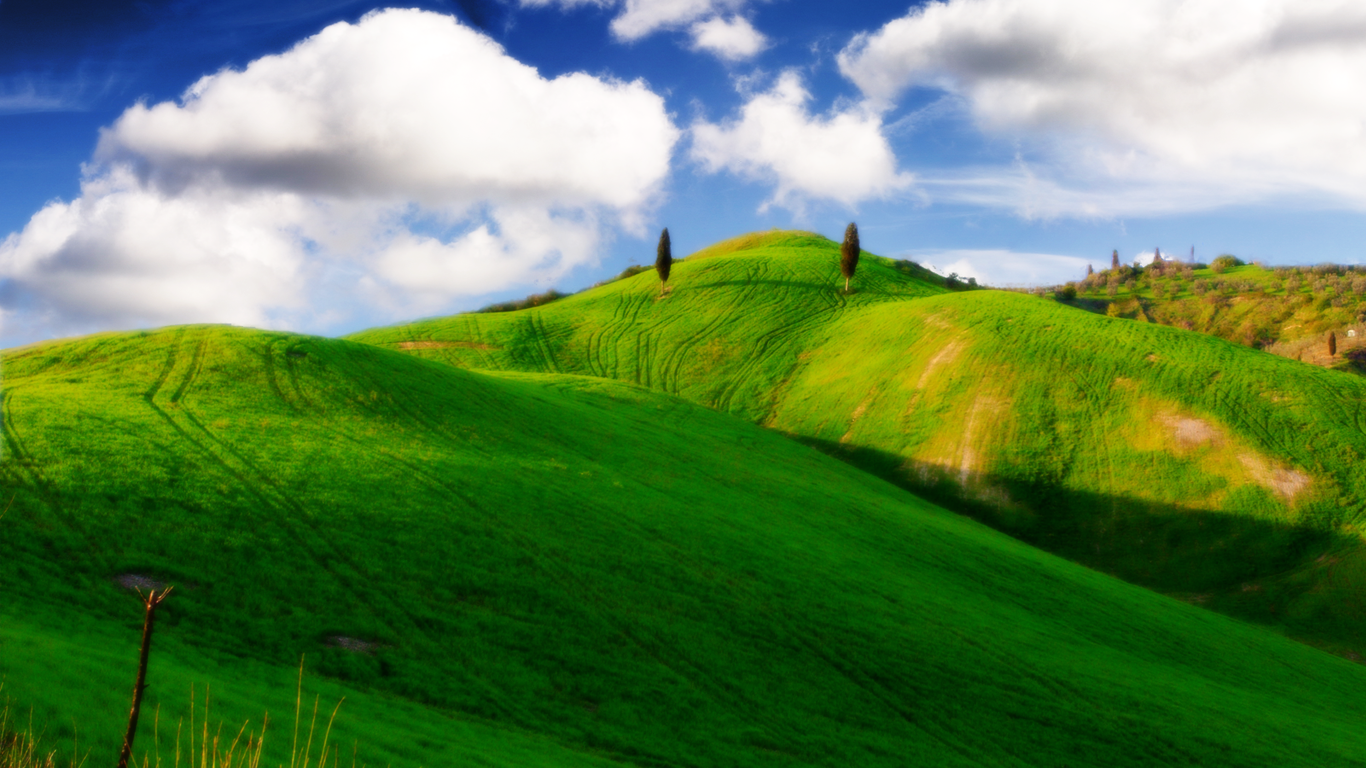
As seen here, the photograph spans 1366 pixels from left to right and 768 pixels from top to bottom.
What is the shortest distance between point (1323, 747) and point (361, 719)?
3706 centimetres

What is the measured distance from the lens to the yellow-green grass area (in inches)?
914

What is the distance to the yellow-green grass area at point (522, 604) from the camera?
2322 centimetres

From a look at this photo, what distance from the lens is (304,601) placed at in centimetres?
2667

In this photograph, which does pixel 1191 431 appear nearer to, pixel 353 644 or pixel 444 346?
pixel 353 644

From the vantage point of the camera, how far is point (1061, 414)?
79.1 metres

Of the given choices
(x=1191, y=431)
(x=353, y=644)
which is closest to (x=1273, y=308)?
(x=1191, y=431)

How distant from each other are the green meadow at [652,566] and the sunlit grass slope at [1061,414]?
42 cm

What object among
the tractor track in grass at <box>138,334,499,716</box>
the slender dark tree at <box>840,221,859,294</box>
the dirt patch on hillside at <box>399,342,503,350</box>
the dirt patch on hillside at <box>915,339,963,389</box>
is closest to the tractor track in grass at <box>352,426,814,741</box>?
the tractor track in grass at <box>138,334,499,716</box>

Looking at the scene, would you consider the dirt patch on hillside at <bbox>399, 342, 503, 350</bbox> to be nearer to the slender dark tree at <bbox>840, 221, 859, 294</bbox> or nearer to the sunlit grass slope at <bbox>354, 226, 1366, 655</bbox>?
the sunlit grass slope at <bbox>354, 226, 1366, 655</bbox>

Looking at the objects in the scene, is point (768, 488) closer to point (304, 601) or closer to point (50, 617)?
point (304, 601)

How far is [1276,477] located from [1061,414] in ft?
58.6

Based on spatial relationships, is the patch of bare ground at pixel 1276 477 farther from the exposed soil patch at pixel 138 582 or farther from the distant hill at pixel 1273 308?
the exposed soil patch at pixel 138 582

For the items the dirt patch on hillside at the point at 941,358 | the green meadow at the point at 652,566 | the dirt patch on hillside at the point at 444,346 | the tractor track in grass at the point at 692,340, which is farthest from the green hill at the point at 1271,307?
the dirt patch on hillside at the point at 444,346

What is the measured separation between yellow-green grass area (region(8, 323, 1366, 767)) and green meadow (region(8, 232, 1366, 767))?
163mm
